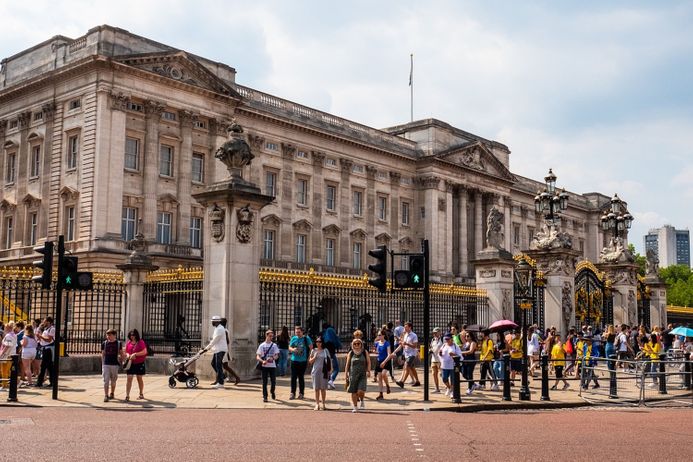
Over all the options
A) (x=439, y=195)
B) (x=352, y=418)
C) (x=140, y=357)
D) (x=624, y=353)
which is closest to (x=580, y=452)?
(x=352, y=418)

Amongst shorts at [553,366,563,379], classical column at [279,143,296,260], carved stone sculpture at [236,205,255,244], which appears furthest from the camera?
classical column at [279,143,296,260]

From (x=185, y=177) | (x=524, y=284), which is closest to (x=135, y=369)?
(x=524, y=284)

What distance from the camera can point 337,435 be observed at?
41.1ft

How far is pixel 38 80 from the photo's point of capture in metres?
49.2

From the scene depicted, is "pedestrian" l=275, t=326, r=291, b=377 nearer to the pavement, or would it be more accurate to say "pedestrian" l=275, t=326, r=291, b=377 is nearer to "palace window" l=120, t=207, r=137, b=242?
the pavement

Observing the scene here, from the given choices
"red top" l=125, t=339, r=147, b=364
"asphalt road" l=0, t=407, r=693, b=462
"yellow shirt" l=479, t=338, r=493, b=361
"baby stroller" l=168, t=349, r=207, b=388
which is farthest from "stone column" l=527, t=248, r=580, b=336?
"red top" l=125, t=339, r=147, b=364

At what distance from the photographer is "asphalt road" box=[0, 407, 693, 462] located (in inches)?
423

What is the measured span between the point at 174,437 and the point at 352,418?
4071 millimetres

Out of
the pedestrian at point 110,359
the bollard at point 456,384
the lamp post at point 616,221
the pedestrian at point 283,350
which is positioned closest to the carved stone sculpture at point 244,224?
the pedestrian at point 283,350

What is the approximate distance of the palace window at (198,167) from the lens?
52500mm

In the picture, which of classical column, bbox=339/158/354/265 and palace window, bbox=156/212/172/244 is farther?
classical column, bbox=339/158/354/265

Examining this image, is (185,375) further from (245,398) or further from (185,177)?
(185,177)

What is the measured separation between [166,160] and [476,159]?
3540 centimetres

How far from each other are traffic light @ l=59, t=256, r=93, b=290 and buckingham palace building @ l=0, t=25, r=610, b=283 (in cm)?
2220
